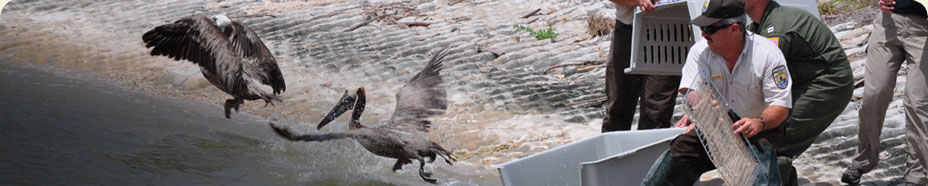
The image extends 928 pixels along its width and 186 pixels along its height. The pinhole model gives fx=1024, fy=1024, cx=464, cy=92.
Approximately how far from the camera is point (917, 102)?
5.06m

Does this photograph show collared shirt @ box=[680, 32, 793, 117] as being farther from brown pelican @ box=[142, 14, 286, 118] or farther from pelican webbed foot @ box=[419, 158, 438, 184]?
brown pelican @ box=[142, 14, 286, 118]

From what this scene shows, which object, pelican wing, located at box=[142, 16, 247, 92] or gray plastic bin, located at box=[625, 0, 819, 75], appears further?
pelican wing, located at box=[142, 16, 247, 92]

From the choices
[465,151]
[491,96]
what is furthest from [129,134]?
[491,96]

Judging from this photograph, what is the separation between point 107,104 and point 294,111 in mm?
1433

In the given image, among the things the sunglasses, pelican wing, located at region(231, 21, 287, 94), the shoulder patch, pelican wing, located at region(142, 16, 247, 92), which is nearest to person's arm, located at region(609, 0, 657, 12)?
the shoulder patch

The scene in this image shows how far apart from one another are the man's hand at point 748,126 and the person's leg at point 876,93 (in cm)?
175

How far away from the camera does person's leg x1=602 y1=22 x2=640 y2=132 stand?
5.85 m

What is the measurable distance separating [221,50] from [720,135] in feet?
10.6

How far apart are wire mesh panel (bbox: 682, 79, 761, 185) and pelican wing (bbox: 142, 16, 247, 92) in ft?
10.1

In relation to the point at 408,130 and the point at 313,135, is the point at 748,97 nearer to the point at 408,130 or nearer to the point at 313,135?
the point at 408,130

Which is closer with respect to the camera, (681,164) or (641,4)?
(681,164)

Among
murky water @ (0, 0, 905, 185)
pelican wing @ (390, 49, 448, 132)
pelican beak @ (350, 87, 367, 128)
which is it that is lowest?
murky water @ (0, 0, 905, 185)

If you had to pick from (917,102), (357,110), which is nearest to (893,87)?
(917,102)

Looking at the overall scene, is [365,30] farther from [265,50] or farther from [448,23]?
[265,50]
